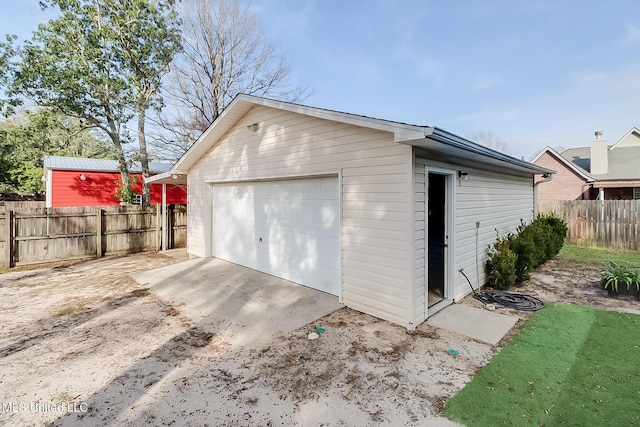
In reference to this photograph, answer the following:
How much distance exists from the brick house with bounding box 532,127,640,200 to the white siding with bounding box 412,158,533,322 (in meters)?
13.3

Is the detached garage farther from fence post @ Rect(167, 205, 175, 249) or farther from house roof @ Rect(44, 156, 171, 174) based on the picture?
house roof @ Rect(44, 156, 171, 174)

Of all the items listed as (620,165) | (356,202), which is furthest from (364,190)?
(620,165)

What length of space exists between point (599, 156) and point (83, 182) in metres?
27.9

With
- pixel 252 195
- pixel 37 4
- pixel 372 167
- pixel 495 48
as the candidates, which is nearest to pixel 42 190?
pixel 37 4

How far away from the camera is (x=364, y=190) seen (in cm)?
467

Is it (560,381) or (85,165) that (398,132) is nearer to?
(560,381)

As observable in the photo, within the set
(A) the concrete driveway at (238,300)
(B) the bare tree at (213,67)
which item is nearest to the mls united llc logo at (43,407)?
(A) the concrete driveway at (238,300)

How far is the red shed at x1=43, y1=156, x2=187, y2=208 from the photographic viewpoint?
15.1m

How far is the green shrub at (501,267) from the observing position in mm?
5879

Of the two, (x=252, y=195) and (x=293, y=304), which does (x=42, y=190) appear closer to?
(x=252, y=195)

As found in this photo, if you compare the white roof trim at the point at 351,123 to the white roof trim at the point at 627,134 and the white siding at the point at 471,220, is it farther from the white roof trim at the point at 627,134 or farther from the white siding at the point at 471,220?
the white roof trim at the point at 627,134

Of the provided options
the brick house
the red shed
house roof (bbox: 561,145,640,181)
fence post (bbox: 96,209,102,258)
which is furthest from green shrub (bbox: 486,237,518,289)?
house roof (bbox: 561,145,640,181)

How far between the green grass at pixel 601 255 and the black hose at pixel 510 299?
16.8 ft

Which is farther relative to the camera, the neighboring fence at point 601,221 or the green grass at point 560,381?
the neighboring fence at point 601,221
